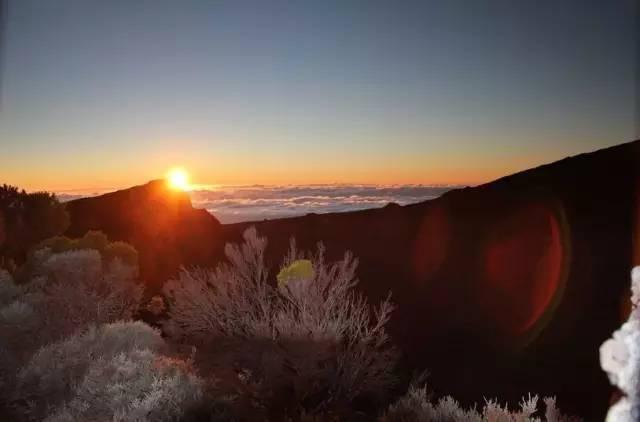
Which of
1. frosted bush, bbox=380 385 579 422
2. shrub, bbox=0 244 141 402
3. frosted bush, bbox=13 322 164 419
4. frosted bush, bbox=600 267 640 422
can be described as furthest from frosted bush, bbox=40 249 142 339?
frosted bush, bbox=600 267 640 422

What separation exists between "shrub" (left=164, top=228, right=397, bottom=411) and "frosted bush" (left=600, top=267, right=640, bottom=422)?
6.06 meters

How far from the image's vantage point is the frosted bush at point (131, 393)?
472 centimetres

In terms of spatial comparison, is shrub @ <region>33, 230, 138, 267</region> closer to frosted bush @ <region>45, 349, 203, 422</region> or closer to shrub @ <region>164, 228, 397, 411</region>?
shrub @ <region>164, 228, 397, 411</region>

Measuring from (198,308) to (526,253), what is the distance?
22.5 ft

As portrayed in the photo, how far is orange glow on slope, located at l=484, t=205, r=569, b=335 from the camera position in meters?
10.5

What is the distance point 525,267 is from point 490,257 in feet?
3.62

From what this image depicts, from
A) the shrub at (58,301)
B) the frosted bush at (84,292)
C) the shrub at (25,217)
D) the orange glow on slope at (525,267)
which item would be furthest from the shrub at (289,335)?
the shrub at (25,217)

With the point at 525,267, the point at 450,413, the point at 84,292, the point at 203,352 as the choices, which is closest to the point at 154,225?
the point at 84,292

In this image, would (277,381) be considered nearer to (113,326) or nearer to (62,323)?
(113,326)

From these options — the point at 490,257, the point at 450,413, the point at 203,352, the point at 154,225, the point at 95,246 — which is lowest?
the point at 203,352

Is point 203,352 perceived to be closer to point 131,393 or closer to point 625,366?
point 131,393

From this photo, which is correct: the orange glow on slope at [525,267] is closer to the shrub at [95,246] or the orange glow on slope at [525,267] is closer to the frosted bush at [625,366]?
the shrub at [95,246]

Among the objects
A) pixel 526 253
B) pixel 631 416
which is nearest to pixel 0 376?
pixel 631 416

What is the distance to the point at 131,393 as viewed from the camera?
16.9ft
